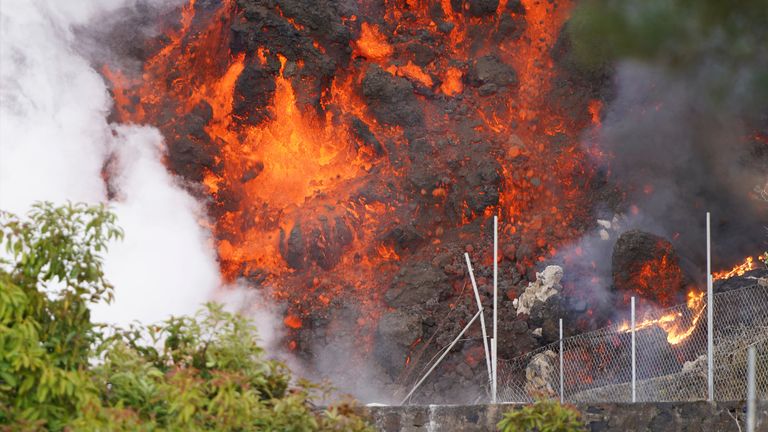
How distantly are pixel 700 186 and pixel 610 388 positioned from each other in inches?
276

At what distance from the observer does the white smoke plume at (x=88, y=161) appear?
783 inches

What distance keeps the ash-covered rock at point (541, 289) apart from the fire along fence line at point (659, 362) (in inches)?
50.5

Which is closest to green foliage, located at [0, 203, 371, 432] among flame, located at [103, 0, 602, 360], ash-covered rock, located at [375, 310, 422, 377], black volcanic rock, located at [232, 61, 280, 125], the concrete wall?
the concrete wall

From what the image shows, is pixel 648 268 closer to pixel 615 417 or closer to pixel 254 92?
pixel 615 417

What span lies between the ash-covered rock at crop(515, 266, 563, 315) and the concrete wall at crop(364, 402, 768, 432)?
7933 millimetres

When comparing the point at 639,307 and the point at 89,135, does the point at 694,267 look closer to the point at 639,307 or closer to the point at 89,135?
the point at 639,307

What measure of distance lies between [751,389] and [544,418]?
10.7 ft

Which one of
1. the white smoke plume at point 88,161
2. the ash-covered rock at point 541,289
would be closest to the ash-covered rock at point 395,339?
the ash-covered rock at point 541,289

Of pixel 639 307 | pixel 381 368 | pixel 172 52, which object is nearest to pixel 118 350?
pixel 381 368

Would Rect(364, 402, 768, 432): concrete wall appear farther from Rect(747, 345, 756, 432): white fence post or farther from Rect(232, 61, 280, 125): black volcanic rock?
Rect(232, 61, 280, 125): black volcanic rock

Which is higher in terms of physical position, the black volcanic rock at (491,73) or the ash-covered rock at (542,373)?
the black volcanic rock at (491,73)

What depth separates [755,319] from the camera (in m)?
14.9

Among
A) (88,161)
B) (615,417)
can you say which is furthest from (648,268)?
(88,161)

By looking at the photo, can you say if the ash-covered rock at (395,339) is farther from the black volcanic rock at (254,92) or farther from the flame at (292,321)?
the black volcanic rock at (254,92)
